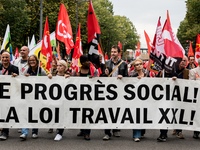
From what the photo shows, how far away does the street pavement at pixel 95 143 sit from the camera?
7.19 m

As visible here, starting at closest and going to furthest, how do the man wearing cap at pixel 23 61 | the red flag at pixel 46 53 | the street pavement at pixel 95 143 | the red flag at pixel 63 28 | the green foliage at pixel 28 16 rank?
the street pavement at pixel 95 143
the man wearing cap at pixel 23 61
the red flag at pixel 46 53
the red flag at pixel 63 28
the green foliage at pixel 28 16

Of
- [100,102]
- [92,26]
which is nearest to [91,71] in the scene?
[100,102]

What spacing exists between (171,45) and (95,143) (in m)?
2.49

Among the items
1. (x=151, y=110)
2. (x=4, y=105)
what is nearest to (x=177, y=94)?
(x=151, y=110)

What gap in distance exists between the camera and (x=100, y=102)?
7.75 meters

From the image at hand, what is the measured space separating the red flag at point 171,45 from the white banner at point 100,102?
0.60m

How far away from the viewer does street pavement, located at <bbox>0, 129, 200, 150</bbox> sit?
719 centimetres

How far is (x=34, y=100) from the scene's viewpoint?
770cm

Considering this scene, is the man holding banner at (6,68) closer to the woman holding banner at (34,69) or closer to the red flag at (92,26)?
the woman holding banner at (34,69)

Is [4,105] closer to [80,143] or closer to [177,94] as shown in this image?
[80,143]

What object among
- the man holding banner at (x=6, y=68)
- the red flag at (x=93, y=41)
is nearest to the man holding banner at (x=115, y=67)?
the red flag at (x=93, y=41)

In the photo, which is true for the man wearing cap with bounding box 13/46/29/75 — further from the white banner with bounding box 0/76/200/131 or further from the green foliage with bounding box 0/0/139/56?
the green foliage with bounding box 0/0/139/56

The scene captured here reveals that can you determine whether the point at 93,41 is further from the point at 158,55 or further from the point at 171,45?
the point at 171,45

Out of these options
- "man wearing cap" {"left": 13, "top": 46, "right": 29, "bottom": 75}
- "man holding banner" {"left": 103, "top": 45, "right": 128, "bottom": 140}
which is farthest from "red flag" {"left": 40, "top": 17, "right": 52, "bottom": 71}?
"man holding banner" {"left": 103, "top": 45, "right": 128, "bottom": 140}
